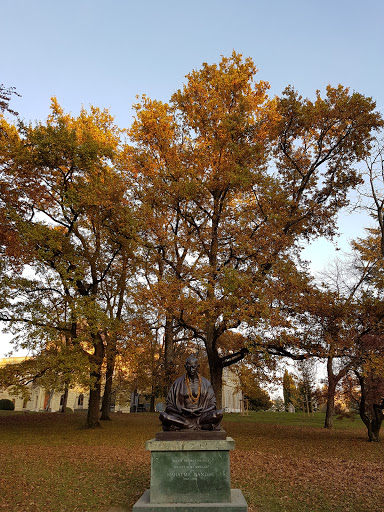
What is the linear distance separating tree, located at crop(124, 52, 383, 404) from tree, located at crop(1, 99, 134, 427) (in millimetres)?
2013

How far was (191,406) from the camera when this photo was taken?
7609 millimetres

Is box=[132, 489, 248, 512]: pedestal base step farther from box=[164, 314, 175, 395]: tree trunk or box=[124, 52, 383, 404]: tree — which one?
box=[164, 314, 175, 395]: tree trunk

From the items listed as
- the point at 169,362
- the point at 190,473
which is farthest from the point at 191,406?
the point at 169,362

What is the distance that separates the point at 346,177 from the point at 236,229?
583 cm

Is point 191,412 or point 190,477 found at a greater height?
point 191,412

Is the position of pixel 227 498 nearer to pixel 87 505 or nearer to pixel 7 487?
pixel 87 505

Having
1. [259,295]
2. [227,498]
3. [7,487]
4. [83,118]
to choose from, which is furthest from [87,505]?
[83,118]

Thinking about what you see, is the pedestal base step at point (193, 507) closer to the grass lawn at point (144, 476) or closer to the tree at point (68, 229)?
the grass lawn at point (144, 476)

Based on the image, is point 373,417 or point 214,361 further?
point 214,361

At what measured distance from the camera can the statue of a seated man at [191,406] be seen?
7344 millimetres

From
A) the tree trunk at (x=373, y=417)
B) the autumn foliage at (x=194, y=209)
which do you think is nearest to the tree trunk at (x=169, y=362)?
the autumn foliage at (x=194, y=209)

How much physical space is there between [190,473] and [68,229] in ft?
54.4

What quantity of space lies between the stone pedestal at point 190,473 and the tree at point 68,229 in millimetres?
10650

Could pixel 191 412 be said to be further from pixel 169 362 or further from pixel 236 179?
pixel 169 362
